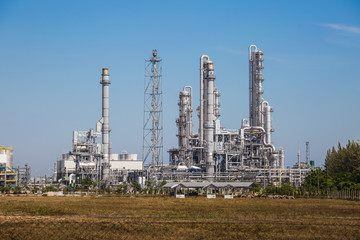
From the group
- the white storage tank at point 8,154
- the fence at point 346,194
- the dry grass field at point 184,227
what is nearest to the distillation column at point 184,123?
the white storage tank at point 8,154

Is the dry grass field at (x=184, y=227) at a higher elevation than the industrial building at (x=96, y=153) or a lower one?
lower

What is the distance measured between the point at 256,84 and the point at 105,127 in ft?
112

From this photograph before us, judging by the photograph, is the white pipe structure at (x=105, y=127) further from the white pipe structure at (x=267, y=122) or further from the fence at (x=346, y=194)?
the fence at (x=346, y=194)

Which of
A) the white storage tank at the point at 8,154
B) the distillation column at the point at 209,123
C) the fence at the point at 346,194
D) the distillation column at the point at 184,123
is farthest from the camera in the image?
the white storage tank at the point at 8,154

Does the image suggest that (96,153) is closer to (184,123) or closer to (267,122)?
(184,123)

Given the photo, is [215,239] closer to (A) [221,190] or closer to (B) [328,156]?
(A) [221,190]

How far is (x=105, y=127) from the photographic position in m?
132

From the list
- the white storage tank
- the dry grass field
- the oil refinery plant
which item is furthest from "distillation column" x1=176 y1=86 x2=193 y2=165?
the dry grass field

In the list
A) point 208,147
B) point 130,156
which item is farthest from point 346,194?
point 130,156

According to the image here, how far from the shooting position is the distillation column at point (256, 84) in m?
127

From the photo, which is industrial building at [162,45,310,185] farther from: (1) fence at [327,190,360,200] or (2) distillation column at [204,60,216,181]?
(1) fence at [327,190,360,200]

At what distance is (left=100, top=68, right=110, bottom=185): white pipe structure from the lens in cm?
13150

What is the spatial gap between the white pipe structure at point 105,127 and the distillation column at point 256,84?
31.4 meters

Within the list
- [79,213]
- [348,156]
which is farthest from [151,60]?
[79,213]
